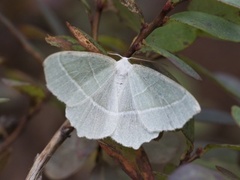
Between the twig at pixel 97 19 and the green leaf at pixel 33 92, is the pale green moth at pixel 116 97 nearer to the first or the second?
the twig at pixel 97 19

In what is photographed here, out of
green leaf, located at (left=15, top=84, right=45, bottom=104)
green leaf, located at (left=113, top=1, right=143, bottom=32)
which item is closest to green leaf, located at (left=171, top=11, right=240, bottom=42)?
green leaf, located at (left=113, top=1, right=143, bottom=32)

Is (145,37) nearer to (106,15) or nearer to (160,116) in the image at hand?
(160,116)

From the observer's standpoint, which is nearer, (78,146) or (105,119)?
(105,119)

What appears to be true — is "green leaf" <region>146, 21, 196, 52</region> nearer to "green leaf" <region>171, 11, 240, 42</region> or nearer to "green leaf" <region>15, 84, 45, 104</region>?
"green leaf" <region>171, 11, 240, 42</region>

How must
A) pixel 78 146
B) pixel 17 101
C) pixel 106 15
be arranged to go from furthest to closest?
1. pixel 106 15
2. pixel 17 101
3. pixel 78 146

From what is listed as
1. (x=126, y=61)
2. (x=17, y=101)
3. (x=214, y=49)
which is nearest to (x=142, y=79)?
(x=126, y=61)

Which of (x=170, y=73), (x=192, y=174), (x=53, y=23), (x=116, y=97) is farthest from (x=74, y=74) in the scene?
(x=53, y=23)
